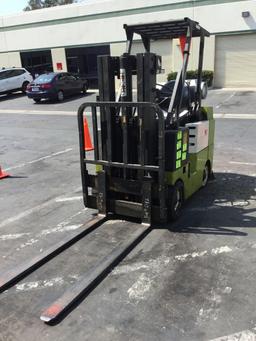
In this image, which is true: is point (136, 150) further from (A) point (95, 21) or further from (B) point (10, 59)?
(B) point (10, 59)

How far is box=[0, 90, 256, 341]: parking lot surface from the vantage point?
11.8 feet

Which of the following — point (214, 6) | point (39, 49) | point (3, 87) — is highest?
point (214, 6)

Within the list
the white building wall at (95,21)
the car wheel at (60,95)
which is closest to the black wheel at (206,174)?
the car wheel at (60,95)

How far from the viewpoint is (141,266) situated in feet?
15.0

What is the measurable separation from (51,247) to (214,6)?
845 inches

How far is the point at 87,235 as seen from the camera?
5.38 m

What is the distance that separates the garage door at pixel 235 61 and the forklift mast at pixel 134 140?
1848 centimetres

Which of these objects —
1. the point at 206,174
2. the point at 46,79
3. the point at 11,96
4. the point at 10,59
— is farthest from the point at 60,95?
the point at 206,174

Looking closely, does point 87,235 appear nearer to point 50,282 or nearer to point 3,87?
point 50,282

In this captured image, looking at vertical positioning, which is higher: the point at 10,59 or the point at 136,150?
the point at 136,150

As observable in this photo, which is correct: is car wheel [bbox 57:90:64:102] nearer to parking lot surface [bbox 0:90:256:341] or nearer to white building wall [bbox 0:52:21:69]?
white building wall [bbox 0:52:21:69]

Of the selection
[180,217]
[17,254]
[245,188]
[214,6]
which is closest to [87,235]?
[17,254]

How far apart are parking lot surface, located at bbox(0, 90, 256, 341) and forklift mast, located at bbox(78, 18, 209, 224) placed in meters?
0.41

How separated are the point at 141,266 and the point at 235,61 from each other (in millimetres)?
21276
